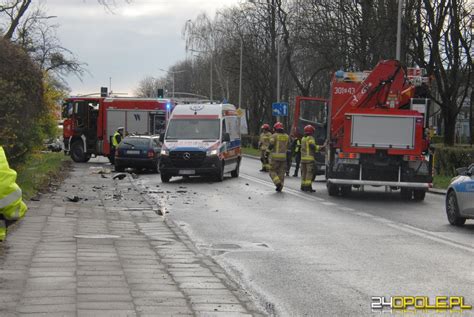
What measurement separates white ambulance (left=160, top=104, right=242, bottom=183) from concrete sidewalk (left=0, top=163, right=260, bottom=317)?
Answer: 1001 cm

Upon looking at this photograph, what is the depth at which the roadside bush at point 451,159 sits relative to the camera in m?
26.8

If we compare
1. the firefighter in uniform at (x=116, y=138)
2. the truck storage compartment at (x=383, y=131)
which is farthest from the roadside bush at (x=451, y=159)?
the firefighter in uniform at (x=116, y=138)

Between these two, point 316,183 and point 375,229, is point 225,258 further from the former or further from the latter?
point 316,183

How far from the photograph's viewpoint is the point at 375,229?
13336 mm

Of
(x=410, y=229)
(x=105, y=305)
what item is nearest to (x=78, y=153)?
(x=410, y=229)

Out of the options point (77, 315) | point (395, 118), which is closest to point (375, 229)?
point (395, 118)

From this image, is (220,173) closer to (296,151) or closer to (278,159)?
(278,159)

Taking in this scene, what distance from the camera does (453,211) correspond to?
14.1 meters

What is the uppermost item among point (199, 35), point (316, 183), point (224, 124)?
point (199, 35)

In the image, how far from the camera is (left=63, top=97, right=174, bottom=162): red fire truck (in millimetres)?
36531

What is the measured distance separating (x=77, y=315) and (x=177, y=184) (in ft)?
57.9

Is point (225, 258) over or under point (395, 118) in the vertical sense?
under

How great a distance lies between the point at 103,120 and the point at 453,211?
2529 cm

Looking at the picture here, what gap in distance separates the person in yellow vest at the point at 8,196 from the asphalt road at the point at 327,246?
2.42 meters
